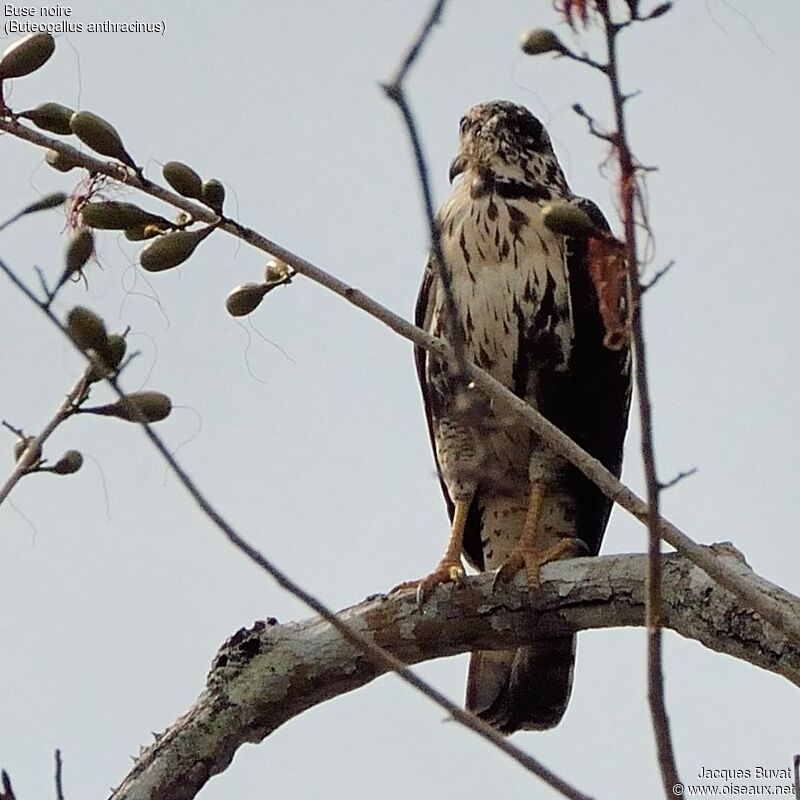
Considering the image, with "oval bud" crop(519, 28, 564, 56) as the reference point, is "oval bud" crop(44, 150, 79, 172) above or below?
above

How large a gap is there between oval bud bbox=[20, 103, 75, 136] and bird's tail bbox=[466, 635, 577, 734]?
93.2 inches

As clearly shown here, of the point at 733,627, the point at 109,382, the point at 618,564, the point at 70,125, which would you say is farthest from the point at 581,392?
the point at 109,382

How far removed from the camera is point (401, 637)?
3.79 metres

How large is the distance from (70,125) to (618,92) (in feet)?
3.98

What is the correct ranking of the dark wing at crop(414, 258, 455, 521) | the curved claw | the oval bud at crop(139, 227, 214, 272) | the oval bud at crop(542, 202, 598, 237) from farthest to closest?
the dark wing at crop(414, 258, 455, 521) < the curved claw < the oval bud at crop(139, 227, 214, 272) < the oval bud at crop(542, 202, 598, 237)

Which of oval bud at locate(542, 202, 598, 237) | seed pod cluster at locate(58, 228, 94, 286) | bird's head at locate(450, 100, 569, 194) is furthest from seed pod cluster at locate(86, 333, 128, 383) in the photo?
bird's head at locate(450, 100, 569, 194)

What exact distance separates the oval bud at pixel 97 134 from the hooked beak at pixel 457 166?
99.6 inches

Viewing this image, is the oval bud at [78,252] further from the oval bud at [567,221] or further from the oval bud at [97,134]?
the oval bud at [567,221]

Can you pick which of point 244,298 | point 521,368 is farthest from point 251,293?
point 521,368

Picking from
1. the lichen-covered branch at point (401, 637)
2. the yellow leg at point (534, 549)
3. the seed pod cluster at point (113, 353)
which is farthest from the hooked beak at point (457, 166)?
the seed pod cluster at point (113, 353)

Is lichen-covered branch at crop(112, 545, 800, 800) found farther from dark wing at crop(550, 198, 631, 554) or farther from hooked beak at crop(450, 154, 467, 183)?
hooked beak at crop(450, 154, 467, 183)

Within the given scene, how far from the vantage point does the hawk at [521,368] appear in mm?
4621

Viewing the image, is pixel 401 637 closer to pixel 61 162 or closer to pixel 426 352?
pixel 426 352

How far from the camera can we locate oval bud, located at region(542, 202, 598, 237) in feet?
7.02
